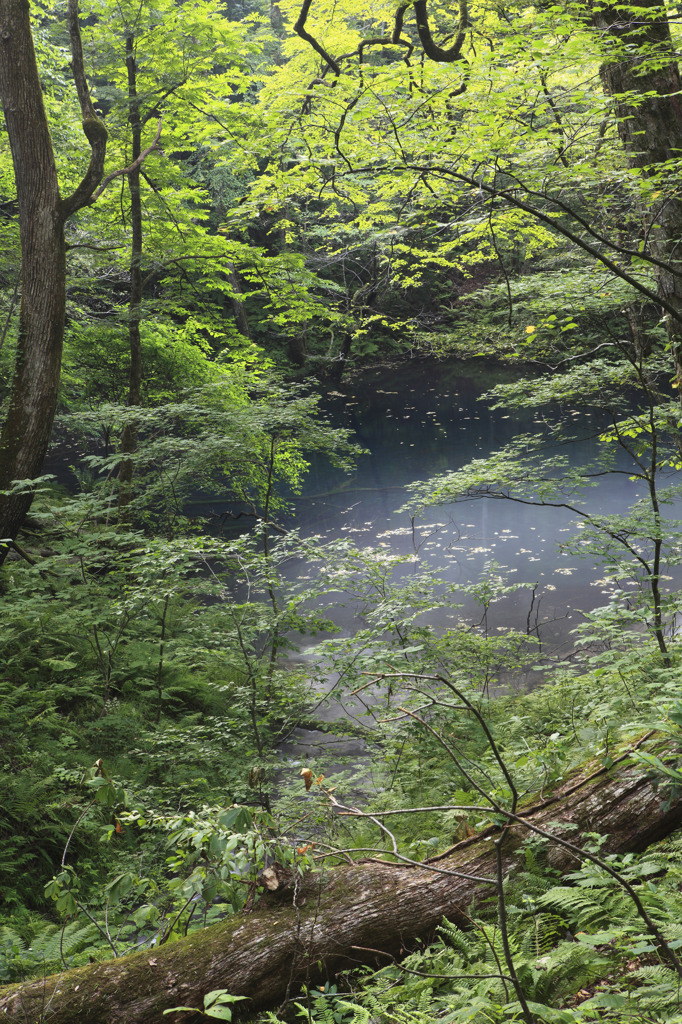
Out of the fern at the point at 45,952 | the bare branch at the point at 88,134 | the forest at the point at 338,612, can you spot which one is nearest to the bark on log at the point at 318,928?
the forest at the point at 338,612

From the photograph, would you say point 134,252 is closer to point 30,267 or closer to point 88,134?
point 88,134

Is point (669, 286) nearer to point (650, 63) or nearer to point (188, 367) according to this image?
point (650, 63)

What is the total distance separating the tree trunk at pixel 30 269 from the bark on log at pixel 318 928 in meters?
4.65

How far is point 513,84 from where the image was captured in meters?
3.54

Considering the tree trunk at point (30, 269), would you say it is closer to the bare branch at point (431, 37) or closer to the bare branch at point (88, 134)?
the bare branch at point (88, 134)

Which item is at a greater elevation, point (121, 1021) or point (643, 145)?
point (643, 145)

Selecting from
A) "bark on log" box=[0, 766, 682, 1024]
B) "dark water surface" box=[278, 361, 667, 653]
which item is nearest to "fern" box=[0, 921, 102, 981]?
"bark on log" box=[0, 766, 682, 1024]

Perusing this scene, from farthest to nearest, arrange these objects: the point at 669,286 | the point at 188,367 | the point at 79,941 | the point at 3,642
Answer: the point at 188,367
the point at 3,642
the point at 669,286
the point at 79,941

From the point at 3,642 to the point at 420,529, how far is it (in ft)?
27.6

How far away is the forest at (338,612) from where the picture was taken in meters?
2.18

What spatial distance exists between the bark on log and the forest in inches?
0.5

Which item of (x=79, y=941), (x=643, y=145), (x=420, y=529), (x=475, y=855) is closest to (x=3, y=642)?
(x=79, y=941)

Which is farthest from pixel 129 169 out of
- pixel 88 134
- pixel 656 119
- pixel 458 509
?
pixel 458 509

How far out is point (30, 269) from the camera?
6.34 m
